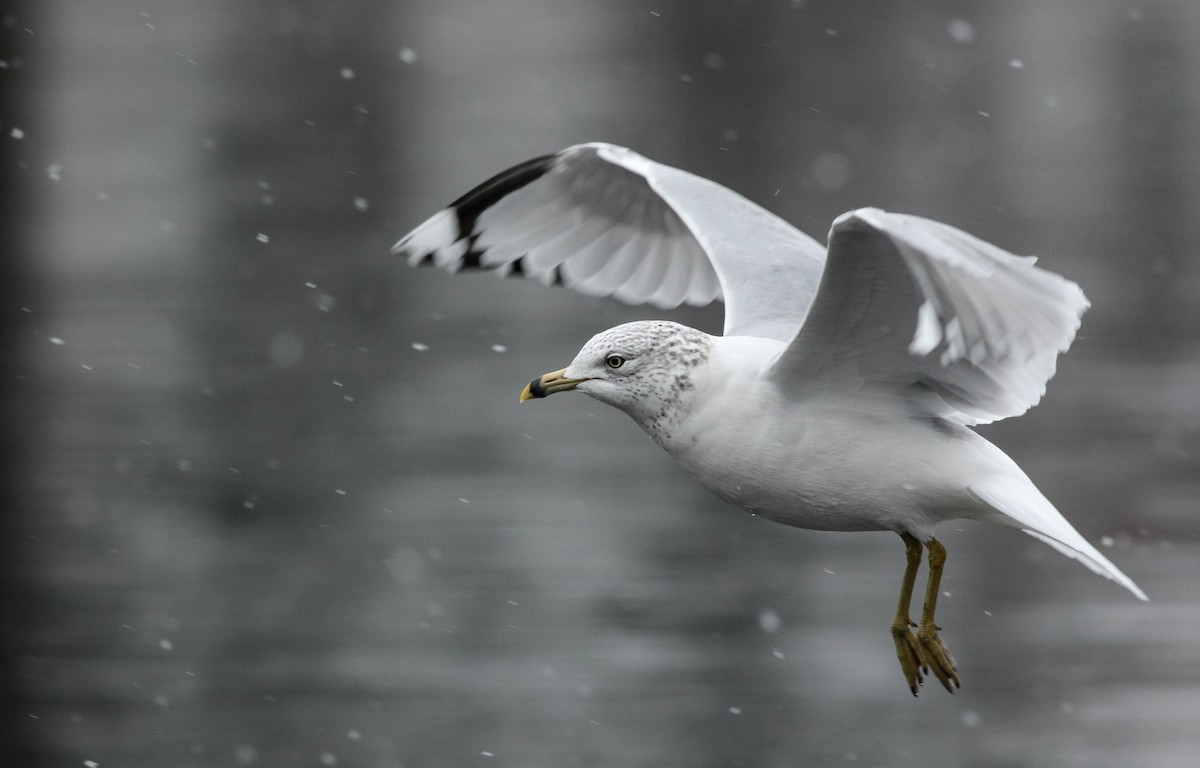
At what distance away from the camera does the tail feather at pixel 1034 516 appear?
3.22 metres

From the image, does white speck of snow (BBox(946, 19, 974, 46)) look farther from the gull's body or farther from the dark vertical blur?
the gull's body

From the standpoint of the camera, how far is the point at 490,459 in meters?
10.2

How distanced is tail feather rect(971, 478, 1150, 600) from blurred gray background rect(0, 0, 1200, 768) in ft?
13.9

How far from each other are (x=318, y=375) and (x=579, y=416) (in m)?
1.76

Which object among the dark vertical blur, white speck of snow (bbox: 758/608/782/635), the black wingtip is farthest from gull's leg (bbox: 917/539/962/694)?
the dark vertical blur

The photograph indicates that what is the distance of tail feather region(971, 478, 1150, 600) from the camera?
3217 millimetres

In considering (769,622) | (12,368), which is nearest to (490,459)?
(769,622)

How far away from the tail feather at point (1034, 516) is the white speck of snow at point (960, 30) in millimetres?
17522

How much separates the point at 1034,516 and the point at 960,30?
18629 mm

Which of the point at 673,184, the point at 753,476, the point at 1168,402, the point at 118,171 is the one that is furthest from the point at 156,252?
the point at 753,476

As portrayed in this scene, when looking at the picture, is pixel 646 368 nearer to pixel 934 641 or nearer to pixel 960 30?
pixel 934 641

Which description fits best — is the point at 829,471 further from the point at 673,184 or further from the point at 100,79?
the point at 100,79

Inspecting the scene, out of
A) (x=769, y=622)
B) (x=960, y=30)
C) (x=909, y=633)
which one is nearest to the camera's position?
(x=909, y=633)

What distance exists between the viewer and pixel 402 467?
10047 millimetres
